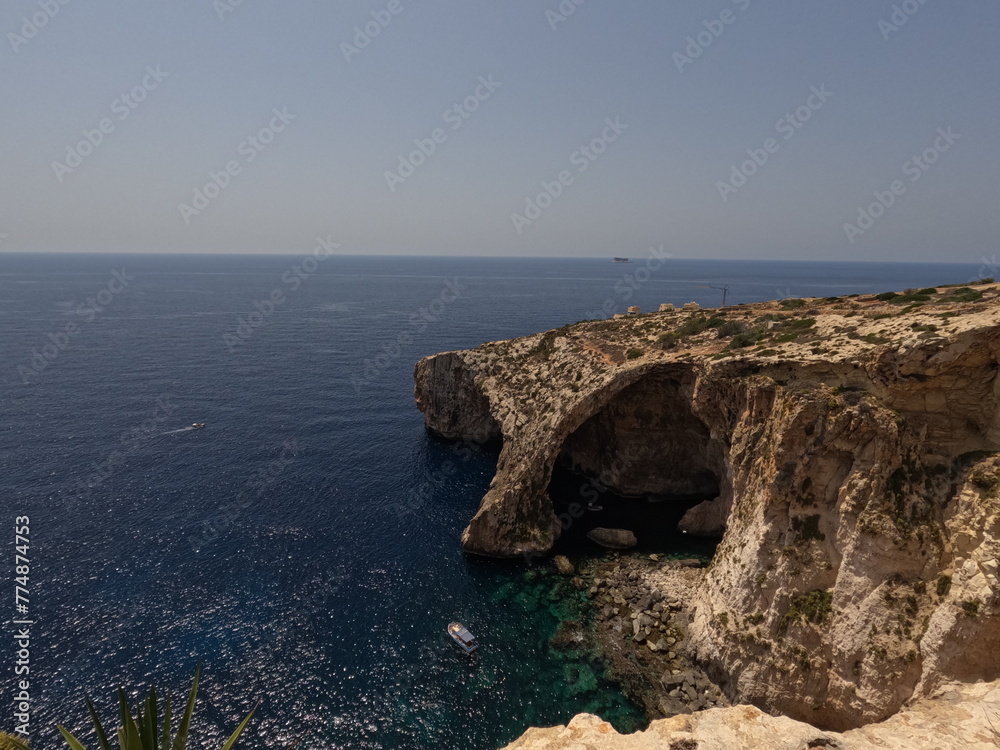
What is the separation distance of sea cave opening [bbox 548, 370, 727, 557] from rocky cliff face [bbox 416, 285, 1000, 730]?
6.22 meters

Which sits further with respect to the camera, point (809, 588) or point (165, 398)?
point (165, 398)

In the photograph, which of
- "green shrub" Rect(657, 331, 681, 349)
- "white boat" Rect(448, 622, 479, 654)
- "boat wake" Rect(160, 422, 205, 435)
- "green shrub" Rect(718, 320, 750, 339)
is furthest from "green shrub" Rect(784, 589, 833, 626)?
"boat wake" Rect(160, 422, 205, 435)

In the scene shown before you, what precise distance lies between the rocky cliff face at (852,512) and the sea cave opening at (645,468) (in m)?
6.22

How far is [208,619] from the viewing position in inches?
1534

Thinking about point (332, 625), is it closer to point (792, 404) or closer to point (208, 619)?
point (208, 619)

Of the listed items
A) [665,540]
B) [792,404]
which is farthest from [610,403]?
[792,404]

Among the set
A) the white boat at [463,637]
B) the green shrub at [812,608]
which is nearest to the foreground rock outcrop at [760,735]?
the green shrub at [812,608]

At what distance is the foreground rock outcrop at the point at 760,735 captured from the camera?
54.2 feet

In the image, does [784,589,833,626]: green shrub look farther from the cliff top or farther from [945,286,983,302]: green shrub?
[945,286,983,302]: green shrub

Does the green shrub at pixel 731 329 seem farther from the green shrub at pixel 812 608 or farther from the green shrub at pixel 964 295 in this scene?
the green shrub at pixel 812 608

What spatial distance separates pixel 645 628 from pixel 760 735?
22262mm

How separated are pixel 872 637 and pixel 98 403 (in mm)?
102039

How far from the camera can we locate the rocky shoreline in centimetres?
3294

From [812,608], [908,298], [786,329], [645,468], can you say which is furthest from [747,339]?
[812,608]
